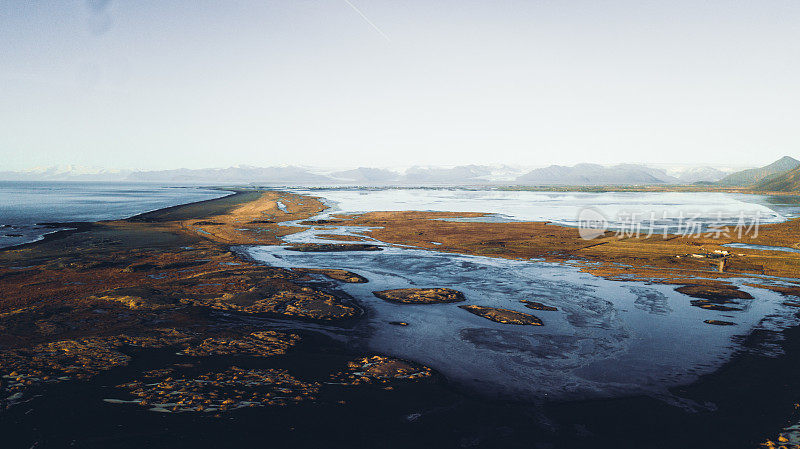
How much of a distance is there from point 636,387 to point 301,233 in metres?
40.7

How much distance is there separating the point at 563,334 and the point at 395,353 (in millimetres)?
7300

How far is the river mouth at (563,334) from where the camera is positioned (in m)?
12.7

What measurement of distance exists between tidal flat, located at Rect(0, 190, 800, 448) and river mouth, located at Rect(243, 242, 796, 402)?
0.09 meters

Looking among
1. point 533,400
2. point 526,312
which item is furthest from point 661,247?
point 533,400

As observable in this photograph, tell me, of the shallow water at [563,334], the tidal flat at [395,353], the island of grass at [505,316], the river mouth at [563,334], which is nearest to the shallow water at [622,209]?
the shallow water at [563,334]

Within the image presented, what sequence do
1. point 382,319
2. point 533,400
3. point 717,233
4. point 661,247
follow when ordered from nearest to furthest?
point 533,400 → point 382,319 → point 661,247 → point 717,233

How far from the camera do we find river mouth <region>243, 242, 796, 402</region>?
12742mm

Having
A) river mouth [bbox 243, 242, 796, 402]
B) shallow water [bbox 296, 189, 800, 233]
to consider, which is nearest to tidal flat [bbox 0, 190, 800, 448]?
river mouth [bbox 243, 242, 796, 402]

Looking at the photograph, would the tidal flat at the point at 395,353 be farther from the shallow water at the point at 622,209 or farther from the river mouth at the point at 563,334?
the shallow water at the point at 622,209

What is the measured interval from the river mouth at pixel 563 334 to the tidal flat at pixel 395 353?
3.5 inches

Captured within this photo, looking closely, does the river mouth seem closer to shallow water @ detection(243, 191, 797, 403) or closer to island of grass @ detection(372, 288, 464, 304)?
shallow water @ detection(243, 191, 797, 403)

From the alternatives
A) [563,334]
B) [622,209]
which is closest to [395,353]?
[563,334]

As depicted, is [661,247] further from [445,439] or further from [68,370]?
[68,370]

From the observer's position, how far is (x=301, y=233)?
157 ft
